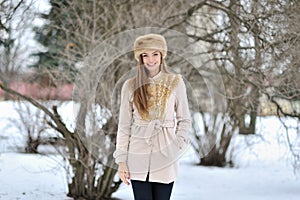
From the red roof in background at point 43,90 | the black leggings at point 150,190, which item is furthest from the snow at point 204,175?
the black leggings at point 150,190

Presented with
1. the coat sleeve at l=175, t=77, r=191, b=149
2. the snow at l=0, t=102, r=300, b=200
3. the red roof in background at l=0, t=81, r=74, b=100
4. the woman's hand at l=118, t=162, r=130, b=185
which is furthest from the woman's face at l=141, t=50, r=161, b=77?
the red roof in background at l=0, t=81, r=74, b=100

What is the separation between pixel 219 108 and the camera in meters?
5.23

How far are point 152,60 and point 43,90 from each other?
4.52 meters

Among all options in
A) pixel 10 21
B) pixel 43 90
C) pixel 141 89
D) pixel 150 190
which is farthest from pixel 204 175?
pixel 141 89

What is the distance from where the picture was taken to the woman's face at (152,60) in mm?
2127

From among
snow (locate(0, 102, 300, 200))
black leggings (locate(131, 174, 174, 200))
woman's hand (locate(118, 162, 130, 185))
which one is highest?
woman's hand (locate(118, 162, 130, 185))

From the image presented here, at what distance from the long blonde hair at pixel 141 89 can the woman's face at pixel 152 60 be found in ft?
0.07

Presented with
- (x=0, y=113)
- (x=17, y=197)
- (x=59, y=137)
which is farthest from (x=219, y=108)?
(x=0, y=113)

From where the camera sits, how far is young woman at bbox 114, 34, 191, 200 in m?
2.10

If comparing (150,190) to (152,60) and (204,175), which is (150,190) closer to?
(152,60)

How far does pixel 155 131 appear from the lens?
2.10 m

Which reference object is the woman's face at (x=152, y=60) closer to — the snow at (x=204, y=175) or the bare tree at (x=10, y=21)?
the bare tree at (x=10, y=21)

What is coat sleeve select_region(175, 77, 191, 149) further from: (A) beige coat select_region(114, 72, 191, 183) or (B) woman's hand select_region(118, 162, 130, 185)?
(B) woman's hand select_region(118, 162, 130, 185)

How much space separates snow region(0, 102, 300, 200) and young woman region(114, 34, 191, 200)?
2.13 m
